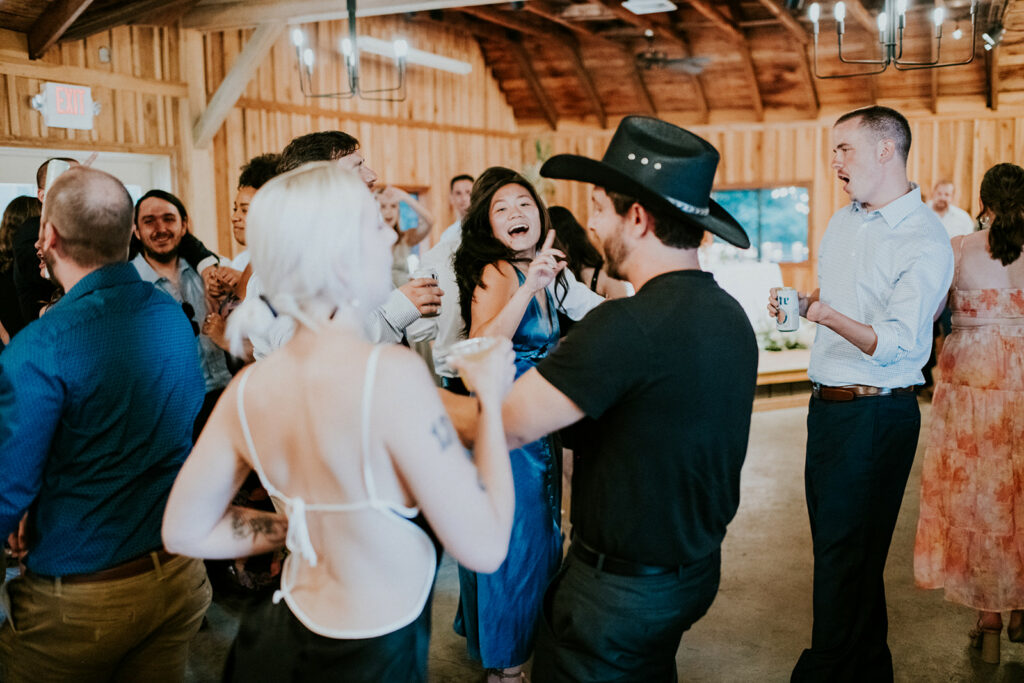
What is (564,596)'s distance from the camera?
189 centimetres

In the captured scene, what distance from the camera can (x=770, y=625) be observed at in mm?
3730

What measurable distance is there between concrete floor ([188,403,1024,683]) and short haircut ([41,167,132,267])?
1965mm

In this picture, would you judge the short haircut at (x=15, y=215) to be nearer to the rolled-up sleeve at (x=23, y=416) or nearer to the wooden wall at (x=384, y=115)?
the rolled-up sleeve at (x=23, y=416)

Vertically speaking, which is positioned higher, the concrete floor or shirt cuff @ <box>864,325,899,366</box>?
shirt cuff @ <box>864,325,899,366</box>

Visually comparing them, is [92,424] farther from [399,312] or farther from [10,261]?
[10,261]

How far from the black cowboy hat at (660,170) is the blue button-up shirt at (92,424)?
95cm

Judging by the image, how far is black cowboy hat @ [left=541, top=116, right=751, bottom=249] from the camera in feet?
5.82

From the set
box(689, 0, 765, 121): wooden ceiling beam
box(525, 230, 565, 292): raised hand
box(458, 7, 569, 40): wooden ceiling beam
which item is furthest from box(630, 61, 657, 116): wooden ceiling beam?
box(525, 230, 565, 292): raised hand

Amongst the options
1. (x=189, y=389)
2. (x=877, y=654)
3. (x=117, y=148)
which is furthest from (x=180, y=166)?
(x=877, y=654)

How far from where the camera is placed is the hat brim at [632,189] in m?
1.76

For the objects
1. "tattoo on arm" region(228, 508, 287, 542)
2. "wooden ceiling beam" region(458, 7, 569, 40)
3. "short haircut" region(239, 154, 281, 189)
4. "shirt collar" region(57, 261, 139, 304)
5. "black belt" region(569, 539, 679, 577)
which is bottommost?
"black belt" region(569, 539, 679, 577)

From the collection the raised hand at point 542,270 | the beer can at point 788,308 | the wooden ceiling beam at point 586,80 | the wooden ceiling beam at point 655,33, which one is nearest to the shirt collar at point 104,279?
the raised hand at point 542,270

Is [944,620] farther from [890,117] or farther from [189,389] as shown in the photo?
[189,389]

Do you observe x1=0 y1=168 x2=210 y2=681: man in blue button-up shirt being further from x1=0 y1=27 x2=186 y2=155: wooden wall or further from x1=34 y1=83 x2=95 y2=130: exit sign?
x1=34 y1=83 x2=95 y2=130: exit sign
